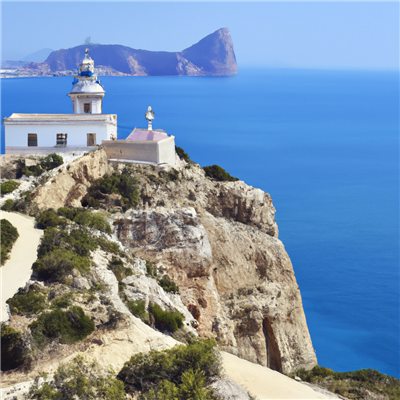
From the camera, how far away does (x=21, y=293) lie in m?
18.2

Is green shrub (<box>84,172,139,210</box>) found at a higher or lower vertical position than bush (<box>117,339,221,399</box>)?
higher

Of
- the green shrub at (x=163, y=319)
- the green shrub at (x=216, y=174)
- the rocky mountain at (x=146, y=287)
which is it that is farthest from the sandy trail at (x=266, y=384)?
the green shrub at (x=216, y=174)

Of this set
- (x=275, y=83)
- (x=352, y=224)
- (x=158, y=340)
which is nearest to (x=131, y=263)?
(x=158, y=340)

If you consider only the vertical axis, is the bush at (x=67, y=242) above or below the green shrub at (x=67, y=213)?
below

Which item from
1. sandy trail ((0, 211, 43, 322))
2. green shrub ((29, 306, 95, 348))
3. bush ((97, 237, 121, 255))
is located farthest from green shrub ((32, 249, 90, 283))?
bush ((97, 237, 121, 255))

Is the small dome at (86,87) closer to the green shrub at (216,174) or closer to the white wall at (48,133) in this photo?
the white wall at (48,133)

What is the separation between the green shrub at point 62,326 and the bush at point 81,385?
1.21 meters

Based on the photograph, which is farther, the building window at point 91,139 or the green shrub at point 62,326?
the building window at point 91,139

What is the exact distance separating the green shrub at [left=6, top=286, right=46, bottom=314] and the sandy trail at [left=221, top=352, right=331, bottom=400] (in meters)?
5.80

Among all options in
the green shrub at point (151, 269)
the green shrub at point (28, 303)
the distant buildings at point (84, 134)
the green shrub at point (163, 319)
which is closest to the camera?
the green shrub at point (28, 303)

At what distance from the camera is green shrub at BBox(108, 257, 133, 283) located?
2120cm

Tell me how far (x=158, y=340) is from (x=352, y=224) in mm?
51171

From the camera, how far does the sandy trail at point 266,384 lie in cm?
1723

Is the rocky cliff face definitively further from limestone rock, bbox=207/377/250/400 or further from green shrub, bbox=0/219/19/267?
limestone rock, bbox=207/377/250/400
